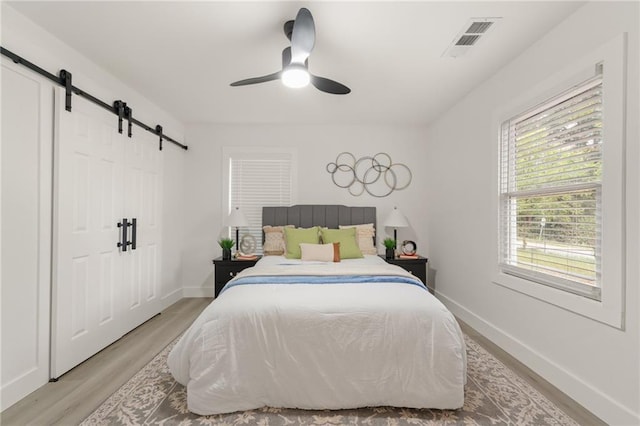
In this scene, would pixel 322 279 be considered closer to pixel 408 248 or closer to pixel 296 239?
pixel 296 239

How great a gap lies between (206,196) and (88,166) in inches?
76.8

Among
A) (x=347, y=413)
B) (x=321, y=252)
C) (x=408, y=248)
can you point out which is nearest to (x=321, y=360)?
(x=347, y=413)

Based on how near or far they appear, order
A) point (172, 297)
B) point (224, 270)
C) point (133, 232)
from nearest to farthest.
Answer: point (133, 232), point (224, 270), point (172, 297)

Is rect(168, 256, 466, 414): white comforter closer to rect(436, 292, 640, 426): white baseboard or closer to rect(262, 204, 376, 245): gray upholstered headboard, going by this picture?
rect(436, 292, 640, 426): white baseboard

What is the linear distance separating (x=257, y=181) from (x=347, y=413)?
11.0 ft

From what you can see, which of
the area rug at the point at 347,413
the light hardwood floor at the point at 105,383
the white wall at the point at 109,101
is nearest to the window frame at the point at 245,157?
the white wall at the point at 109,101

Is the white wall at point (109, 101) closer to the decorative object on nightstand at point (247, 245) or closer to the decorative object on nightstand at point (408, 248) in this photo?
the decorative object on nightstand at point (247, 245)

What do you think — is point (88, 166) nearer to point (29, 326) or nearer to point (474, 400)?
point (29, 326)

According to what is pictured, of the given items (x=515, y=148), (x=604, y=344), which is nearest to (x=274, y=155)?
(x=515, y=148)

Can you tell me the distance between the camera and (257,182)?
4.55 metres

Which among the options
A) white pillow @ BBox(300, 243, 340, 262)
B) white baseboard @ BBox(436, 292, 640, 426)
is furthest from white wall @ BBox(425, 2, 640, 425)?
white pillow @ BBox(300, 243, 340, 262)

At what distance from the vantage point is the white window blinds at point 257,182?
4.55m

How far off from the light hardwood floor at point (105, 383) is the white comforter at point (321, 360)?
0.69 meters

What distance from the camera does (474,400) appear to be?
1994 millimetres
